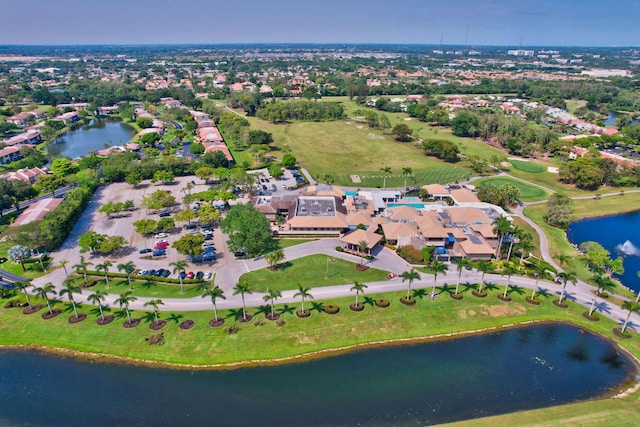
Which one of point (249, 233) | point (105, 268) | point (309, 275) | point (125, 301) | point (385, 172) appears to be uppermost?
point (249, 233)

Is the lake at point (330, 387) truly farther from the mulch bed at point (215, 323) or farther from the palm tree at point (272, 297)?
the palm tree at point (272, 297)

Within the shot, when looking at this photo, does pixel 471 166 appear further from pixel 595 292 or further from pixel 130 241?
pixel 130 241

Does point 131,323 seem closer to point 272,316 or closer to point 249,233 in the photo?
point 272,316

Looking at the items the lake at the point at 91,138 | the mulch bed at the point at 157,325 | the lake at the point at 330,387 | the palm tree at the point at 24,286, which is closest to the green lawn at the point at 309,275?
the mulch bed at the point at 157,325

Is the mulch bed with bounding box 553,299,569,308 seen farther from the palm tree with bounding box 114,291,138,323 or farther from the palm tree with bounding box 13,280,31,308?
the palm tree with bounding box 13,280,31,308

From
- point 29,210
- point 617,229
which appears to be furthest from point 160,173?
point 617,229

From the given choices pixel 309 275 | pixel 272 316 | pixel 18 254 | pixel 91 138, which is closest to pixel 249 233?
pixel 309 275
